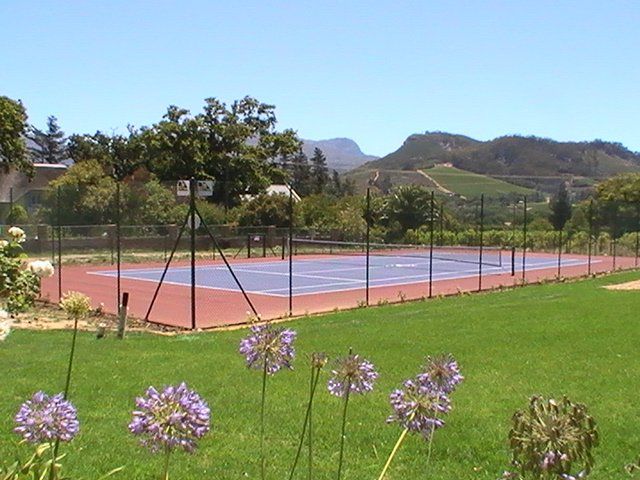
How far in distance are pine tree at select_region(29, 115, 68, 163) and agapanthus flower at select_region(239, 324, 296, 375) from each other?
4023 inches

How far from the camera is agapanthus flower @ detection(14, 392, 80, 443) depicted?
80.4 inches

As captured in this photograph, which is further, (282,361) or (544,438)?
(282,361)

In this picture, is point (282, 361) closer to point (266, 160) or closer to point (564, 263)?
point (564, 263)

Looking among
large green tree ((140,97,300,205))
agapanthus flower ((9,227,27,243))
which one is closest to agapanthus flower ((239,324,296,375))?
agapanthus flower ((9,227,27,243))

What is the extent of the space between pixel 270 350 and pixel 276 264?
3325cm

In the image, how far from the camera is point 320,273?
31125 millimetres

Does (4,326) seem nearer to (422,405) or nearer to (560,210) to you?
(422,405)

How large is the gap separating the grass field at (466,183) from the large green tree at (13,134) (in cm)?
6247

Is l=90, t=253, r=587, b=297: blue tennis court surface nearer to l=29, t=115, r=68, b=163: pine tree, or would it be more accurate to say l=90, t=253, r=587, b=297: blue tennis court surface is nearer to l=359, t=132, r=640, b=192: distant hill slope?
l=29, t=115, r=68, b=163: pine tree

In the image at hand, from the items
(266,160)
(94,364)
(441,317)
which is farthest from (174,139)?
(94,364)

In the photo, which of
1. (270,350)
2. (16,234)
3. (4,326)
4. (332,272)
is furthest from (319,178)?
(270,350)

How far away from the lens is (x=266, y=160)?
63000 millimetres

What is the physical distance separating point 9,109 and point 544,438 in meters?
56.7

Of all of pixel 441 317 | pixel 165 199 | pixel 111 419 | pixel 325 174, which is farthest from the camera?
pixel 325 174
